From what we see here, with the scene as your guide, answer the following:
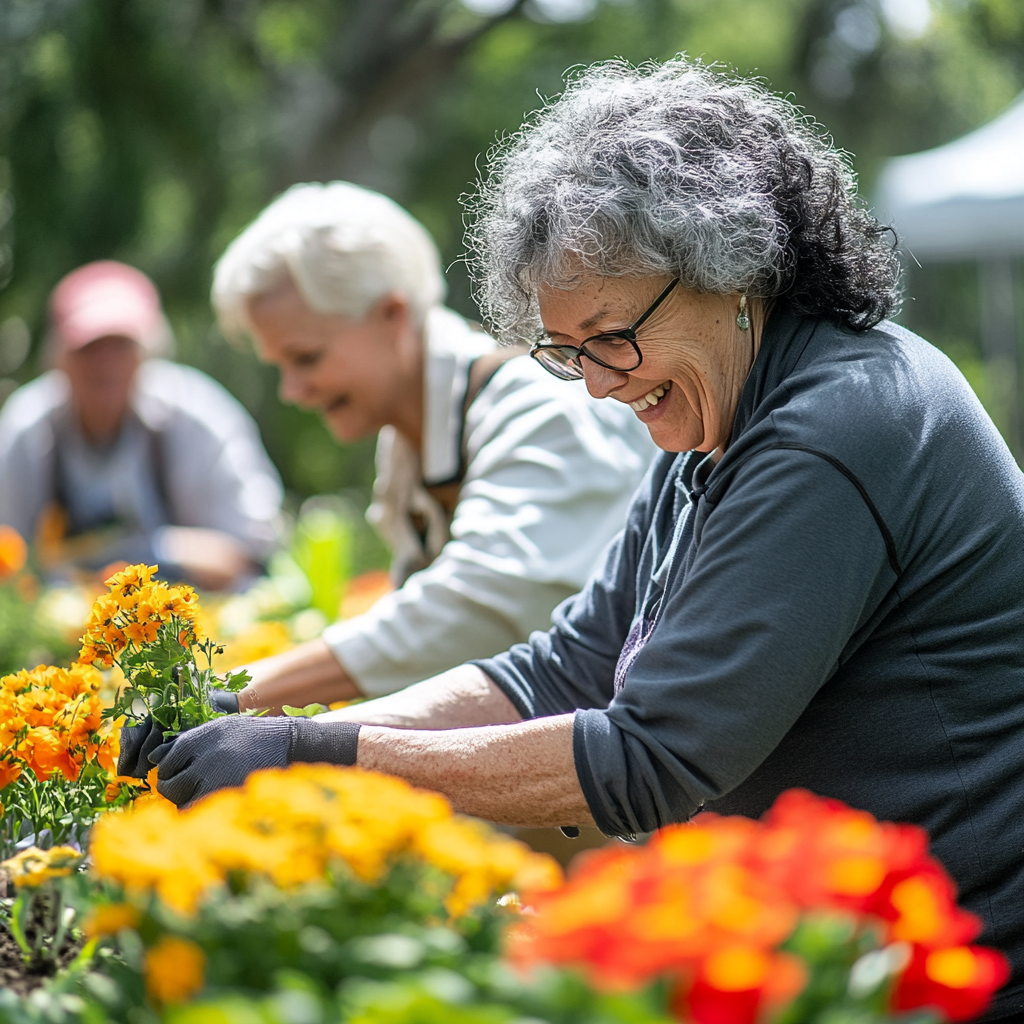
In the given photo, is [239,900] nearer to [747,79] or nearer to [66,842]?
[66,842]

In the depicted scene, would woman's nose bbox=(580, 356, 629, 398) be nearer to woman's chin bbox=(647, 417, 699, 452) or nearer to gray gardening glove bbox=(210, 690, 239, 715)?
woman's chin bbox=(647, 417, 699, 452)

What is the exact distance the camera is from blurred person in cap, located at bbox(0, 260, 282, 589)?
4.84 metres

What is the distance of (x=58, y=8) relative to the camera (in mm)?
7312

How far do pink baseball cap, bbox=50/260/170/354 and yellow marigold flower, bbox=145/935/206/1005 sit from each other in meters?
4.40

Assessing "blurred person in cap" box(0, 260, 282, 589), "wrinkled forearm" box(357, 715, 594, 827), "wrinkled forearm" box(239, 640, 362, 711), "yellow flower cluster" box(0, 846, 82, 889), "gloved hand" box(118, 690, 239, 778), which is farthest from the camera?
"blurred person in cap" box(0, 260, 282, 589)

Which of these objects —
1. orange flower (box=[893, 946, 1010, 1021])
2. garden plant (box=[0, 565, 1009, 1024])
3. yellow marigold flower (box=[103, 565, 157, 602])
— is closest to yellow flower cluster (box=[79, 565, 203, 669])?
yellow marigold flower (box=[103, 565, 157, 602])

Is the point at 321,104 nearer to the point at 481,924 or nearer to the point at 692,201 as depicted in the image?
the point at 692,201

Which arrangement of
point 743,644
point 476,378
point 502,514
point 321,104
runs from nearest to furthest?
point 743,644 < point 502,514 < point 476,378 < point 321,104

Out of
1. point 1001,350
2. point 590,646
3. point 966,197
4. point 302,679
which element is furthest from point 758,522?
point 1001,350

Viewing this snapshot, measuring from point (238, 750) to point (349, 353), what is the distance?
1.51 meters

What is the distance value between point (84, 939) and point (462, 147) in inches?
443

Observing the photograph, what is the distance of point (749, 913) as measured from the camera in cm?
76

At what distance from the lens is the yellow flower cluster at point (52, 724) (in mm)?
1538

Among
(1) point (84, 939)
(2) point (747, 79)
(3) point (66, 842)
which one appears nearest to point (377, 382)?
(2) point (747, 79)
